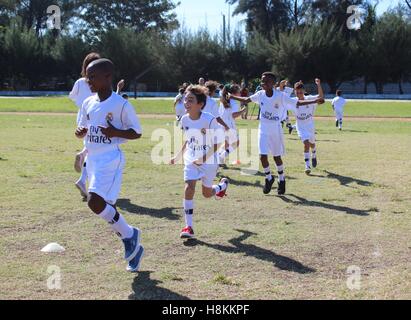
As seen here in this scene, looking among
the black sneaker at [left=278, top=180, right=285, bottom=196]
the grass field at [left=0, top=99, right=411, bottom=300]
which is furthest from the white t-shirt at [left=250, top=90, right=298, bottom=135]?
the grass field at [left=0, top=99, right=411, bottom=300]

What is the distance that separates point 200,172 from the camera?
747 cm

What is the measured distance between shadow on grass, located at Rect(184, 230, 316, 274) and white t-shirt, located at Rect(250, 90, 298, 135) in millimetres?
3564

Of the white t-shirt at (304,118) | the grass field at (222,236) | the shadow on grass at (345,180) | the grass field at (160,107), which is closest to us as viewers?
the grass field at (222,236)

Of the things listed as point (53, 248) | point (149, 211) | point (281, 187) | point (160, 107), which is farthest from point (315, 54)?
point (53, 248)

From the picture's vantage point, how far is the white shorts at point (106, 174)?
574 cm

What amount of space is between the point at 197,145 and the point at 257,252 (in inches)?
65.1

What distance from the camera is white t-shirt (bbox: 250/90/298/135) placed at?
34.4 feet

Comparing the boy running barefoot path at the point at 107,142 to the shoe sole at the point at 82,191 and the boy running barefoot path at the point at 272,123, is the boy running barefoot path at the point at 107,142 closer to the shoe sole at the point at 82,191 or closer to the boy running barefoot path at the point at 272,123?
the shoe sole at the point at 82,191

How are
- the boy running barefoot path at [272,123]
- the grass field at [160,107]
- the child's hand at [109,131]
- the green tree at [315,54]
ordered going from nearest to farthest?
1. the child's hand at [109,131]
2. the boy running barefoot path at [272,123]
3. the grass field at [160,107]
4. the green tree at [315,54]

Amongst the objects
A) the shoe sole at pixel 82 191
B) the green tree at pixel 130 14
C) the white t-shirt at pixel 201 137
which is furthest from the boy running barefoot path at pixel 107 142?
the green tree at pixel 130 14

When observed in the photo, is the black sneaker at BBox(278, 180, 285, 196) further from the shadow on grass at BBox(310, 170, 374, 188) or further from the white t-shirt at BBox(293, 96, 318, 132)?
the white t-shirt at BBox(293, 96, 318, 132)
